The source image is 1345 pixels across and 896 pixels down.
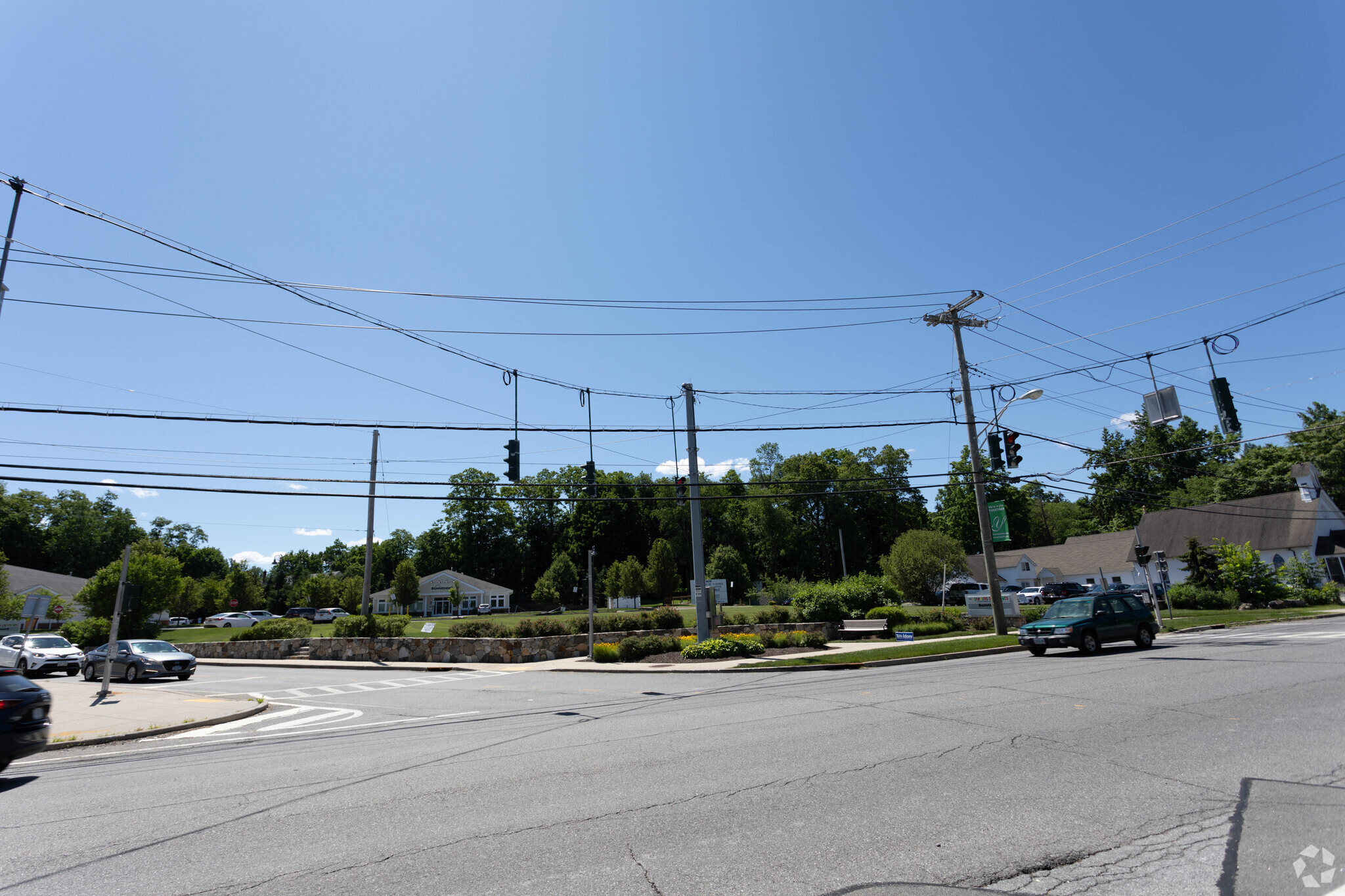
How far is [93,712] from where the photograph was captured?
14.6 meters

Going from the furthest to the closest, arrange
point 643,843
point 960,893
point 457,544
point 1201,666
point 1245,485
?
point 457,544, point 1245,485, point 1201,666, point 643,843, point 960,893

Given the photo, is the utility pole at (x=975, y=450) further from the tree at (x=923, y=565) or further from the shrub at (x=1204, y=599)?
the tree at (x=923, y=565)

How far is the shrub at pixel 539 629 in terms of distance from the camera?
27.8 m

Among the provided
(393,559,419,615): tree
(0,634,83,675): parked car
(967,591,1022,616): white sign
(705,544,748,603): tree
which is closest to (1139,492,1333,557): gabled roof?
(967,591,1022,616): white sign

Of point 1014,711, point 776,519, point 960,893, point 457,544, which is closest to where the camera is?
point 960,893

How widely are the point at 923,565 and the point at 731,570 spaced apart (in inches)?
722

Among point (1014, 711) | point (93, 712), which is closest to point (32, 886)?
point (1014, 711)

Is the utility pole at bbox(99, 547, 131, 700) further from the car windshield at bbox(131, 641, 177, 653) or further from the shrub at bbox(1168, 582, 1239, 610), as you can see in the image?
the shrub at bbox(1168, 582, 1239, 610)

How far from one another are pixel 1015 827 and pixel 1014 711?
5.31 metres

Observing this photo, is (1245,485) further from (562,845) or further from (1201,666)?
(562,845)

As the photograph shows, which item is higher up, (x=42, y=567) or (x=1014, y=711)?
(x=42, y=567)

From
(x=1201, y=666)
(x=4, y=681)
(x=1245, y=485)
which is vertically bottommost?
(x=1201, y=666)

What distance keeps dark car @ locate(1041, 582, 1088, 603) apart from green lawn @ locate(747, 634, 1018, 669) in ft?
90.6

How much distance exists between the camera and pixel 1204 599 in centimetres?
3634
